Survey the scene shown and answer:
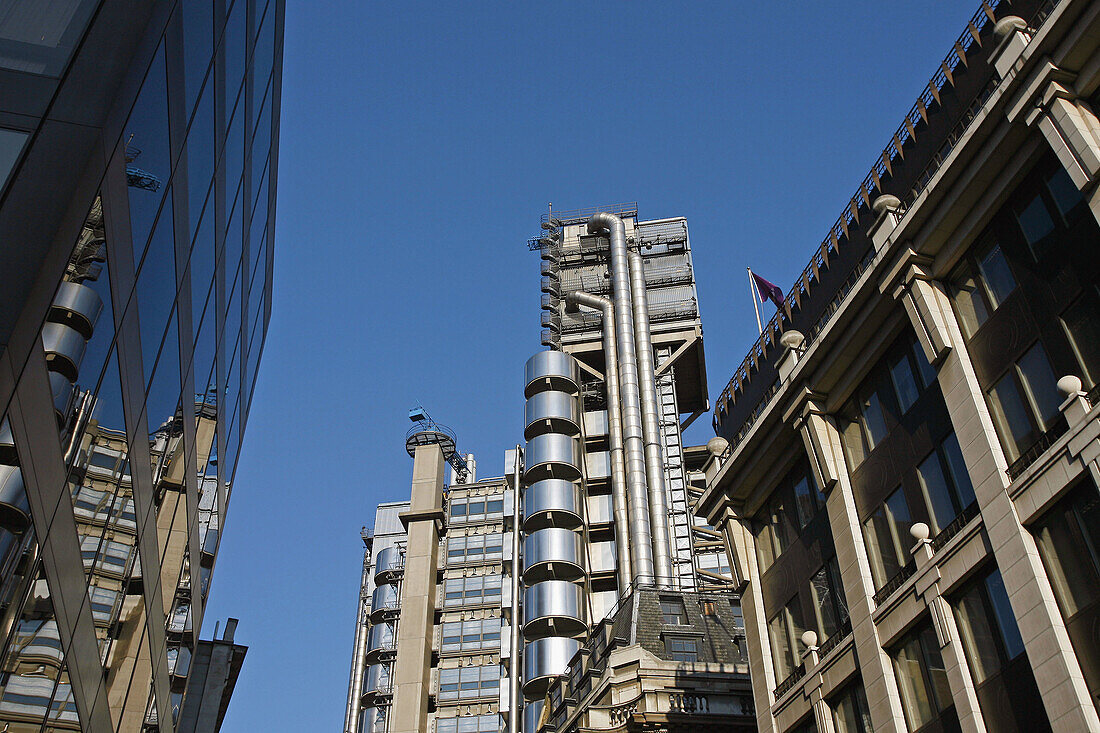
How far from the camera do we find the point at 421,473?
275ft

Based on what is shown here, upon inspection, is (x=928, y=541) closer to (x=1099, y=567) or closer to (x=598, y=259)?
(x=1099, y=567)

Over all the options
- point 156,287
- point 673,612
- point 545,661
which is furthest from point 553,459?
point 156,287

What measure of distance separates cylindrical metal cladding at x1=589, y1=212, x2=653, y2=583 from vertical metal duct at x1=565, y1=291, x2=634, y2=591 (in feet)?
1.58

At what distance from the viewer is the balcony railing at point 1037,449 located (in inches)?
723

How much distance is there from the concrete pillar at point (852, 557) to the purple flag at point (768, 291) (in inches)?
410

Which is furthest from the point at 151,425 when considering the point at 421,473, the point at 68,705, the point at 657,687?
the point at 421,473

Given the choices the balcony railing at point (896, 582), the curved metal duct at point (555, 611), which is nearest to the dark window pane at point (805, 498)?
the balcony railing at point (896, 582)

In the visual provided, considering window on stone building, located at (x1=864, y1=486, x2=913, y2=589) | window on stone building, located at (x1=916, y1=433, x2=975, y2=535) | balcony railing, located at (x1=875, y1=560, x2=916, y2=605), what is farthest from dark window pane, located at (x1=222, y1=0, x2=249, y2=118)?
balcony railing, located at (x1=875, y1=560, x2=916, y2=605)

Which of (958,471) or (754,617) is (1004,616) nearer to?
(958,471)

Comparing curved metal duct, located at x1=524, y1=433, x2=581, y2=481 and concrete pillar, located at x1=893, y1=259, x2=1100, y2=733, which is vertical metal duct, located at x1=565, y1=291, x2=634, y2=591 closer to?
curved metal duct, located at x1=524, y1=433, x2=581, y2=481

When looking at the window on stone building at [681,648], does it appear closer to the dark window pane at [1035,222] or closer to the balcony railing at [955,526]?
the balcony railing at [955,526]

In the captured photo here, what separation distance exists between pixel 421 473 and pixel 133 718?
61.3 m

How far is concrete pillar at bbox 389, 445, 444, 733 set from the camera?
240ft

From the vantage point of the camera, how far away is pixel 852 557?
24.2 metres
